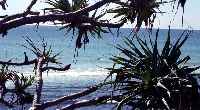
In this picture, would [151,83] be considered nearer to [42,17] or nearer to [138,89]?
[138,89]

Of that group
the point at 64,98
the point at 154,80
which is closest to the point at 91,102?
the point at 64,98

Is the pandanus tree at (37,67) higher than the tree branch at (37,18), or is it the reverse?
the tree branch at (37,18)

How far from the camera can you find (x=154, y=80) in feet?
24.1

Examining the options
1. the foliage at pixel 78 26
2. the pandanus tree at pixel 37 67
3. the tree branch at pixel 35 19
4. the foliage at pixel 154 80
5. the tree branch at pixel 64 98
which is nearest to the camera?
the tree branch at pixel 35 19

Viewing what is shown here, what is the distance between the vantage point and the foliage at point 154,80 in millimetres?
7039

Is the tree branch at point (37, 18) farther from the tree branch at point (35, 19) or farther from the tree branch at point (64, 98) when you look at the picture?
the tree branch at point (64, 98)

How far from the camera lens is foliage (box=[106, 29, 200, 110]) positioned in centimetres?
704

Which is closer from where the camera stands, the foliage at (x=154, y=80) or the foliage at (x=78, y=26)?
the foliage at (x=154, y=80)

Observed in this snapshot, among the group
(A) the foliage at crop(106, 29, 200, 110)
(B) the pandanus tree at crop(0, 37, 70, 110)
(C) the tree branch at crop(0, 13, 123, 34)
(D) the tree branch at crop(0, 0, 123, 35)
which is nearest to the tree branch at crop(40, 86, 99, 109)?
(B) the pandanus tree at crop(0, 37, 70, 110)

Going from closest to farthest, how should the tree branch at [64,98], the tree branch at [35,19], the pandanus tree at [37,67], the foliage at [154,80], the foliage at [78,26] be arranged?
1. the tree branch at [35,19]
2. the tree branch at [64,98]
3. the pandanus tree at [37,67]
4. the foliage at [154,80]
5. the foliage at [78,26]

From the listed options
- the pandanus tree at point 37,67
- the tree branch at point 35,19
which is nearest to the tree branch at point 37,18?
the tree branch at point 35,19

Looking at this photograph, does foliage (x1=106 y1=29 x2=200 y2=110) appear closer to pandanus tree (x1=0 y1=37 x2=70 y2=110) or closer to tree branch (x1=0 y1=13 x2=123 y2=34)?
pandanus tree (x1=0 y1=37 x2=70 y2=110)

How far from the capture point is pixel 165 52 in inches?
299

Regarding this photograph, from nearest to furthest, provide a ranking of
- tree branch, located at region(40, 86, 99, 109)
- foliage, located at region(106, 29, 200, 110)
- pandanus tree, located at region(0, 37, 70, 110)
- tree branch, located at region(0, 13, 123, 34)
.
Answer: tree branch, located at region(0, 13, 123, 34) → tree branch, located at region(40, 86, 99, 109) → pandanus tree, located at region(0, 37, 70, 110) → foliage, located at region(106, 29, 200, 110)
